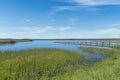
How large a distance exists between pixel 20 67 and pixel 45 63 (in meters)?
3.19

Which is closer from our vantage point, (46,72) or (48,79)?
(48,79)

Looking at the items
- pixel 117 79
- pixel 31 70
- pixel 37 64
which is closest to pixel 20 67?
pixel 31 70

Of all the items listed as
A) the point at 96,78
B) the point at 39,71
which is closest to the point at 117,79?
the point at 96,78

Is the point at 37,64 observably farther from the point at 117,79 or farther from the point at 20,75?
the point at 117,79

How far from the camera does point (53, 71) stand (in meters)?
15.6

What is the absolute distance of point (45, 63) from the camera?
717 inches

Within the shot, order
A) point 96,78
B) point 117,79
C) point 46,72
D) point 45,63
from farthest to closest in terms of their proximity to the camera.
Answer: point 45,63
point 46,72
point 96,78
point 117,79

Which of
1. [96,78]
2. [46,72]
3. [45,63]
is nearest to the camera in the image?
[96,78]

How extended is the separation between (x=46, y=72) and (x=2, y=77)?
155 inches

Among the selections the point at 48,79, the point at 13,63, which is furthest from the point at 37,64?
the point at 48,79

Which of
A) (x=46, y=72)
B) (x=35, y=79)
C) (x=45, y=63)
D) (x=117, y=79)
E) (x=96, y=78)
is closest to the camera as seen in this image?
(x=117, y=79)

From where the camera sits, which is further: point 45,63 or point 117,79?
point 45,63

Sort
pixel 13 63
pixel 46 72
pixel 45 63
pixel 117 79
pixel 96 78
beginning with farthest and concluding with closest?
pixel 45 63 < pixel 13 63 < pixel 46 72 < pixel 96 78 < pixel 117 79

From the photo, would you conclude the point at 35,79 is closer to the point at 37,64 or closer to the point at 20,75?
the point at 20,75
